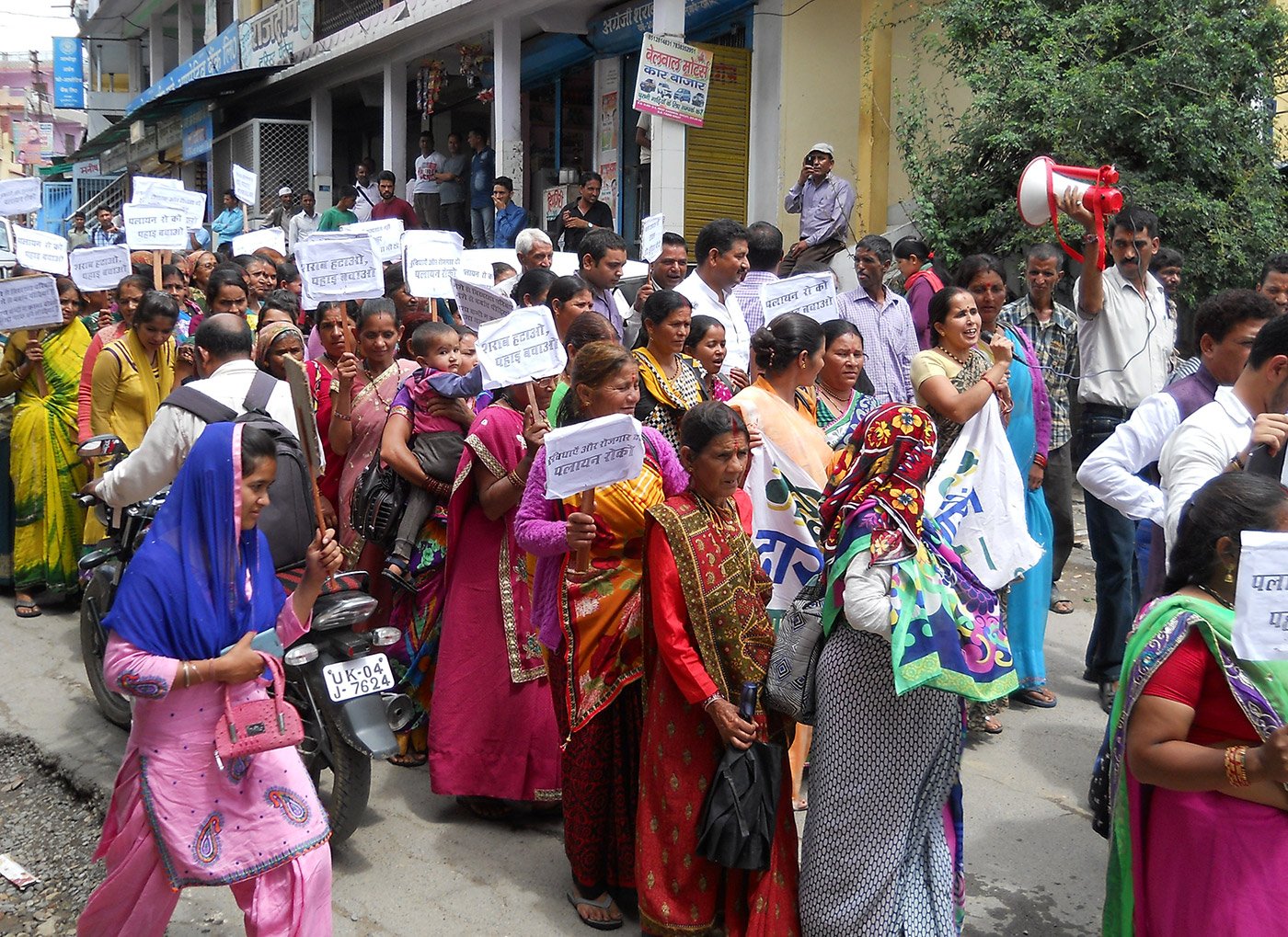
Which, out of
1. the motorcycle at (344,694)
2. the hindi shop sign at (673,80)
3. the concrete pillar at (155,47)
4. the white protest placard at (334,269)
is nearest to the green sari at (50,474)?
the white protest placard at (334,269)

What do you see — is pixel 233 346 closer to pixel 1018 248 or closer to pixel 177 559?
pixel 177 559

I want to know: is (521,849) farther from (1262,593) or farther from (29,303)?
(29,303)

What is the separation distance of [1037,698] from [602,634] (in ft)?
9.40

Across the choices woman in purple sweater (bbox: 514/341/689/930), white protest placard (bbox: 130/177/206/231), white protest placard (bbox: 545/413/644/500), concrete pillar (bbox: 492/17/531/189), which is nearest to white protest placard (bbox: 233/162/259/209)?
white protest placard (bbox: 130/177/206/231)

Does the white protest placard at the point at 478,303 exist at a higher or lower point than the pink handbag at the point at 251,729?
higher

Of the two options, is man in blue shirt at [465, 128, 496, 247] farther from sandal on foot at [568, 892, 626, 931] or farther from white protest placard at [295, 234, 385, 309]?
sandal on foot at [568, 892, 626, 931]

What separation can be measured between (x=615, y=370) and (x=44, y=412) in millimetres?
4917

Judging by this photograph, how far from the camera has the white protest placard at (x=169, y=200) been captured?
823cm

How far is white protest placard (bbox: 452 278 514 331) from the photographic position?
4.79 m

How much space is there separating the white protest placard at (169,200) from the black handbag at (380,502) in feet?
13.4

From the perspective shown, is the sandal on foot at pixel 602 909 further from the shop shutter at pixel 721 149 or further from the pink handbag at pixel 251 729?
the shop shutter at pixel 721 149

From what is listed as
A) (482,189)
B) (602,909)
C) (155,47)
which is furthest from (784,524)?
(155,47)

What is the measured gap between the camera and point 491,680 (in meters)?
4.53

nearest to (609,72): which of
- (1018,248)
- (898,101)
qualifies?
(898,101)
